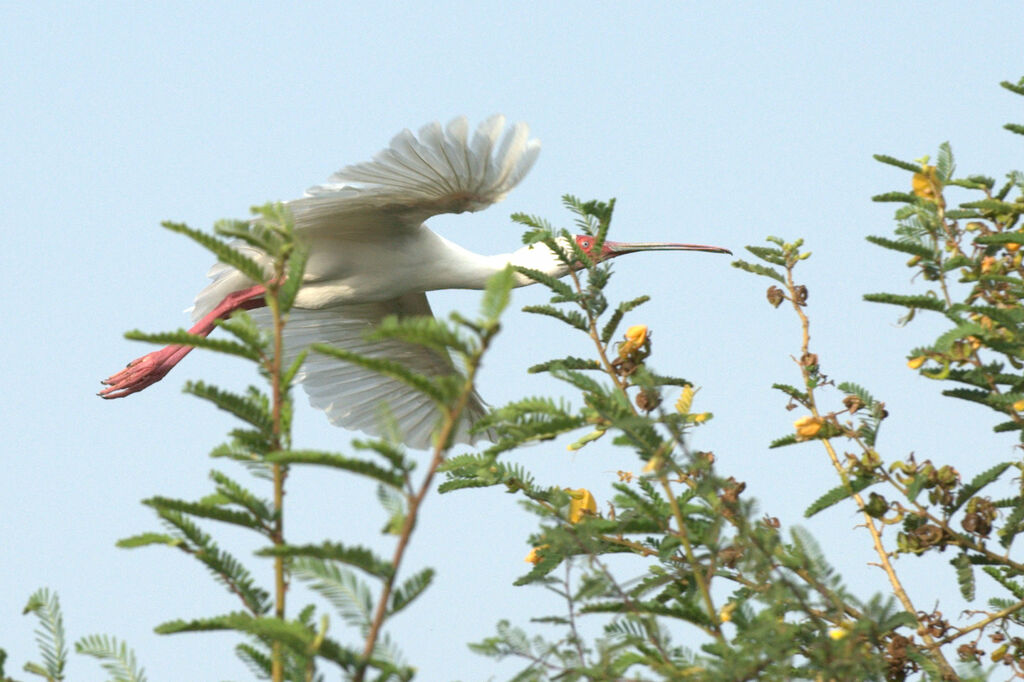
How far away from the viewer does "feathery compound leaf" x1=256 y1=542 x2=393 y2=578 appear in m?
2.18

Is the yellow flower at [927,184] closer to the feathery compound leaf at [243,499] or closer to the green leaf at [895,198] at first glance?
the green leaf at [895,198]

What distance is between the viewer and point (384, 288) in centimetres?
833

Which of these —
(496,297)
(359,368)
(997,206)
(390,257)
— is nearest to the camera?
(496,297)

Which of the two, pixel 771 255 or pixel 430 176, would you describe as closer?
pixel 771 255

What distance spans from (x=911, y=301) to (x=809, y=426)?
0.68 meters

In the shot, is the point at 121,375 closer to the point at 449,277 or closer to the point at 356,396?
the point at 356,396

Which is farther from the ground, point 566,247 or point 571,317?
point 566,247

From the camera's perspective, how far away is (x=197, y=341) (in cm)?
266

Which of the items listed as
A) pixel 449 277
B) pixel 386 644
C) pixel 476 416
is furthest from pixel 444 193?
pixel 386 644

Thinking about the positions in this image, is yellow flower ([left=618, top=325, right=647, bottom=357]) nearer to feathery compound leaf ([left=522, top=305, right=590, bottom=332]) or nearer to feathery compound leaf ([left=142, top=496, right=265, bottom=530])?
feathery compound leaf ([left=522, top=305, right=590, bottom=332])

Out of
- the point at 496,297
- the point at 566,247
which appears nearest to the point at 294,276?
the point at 496,297

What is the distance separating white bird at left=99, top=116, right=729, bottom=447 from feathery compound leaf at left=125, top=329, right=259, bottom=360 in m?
2.81

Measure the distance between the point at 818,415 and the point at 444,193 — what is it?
324cm

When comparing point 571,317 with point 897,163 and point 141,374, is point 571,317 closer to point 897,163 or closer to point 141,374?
point 897,163
